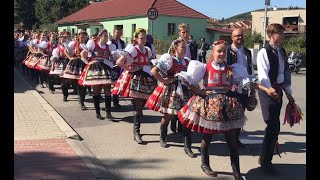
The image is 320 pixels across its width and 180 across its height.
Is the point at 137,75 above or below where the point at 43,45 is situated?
below

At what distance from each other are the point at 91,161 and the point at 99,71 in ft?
10.8

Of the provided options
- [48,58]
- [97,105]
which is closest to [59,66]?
[48,58]

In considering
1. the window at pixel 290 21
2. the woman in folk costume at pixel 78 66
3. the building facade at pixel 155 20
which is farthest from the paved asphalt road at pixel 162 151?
the window at pixel 290 21

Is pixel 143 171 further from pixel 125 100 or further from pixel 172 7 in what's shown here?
pixel 172 7

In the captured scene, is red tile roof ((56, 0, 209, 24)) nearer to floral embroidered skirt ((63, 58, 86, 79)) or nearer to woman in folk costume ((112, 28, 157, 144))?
floral embroidered skirt ((63, 58, 86, 79))

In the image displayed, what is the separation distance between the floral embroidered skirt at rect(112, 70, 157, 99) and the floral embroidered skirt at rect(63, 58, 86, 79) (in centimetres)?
343

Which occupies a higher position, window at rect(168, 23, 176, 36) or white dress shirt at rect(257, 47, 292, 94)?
window at rect(168, 23, 176, 36)

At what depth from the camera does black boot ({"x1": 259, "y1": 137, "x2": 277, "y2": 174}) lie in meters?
5.61

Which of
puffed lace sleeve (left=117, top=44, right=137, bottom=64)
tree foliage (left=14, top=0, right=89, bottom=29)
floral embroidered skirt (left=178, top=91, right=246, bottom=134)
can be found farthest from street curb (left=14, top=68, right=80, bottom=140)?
tree foliage (left=14, top=0, right=89, bottom=29)

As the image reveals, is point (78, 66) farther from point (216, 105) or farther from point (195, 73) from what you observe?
point (216, 105)

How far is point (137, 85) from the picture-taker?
23.5 feet

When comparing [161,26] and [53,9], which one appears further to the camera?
[53,9]

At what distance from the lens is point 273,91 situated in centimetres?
519
